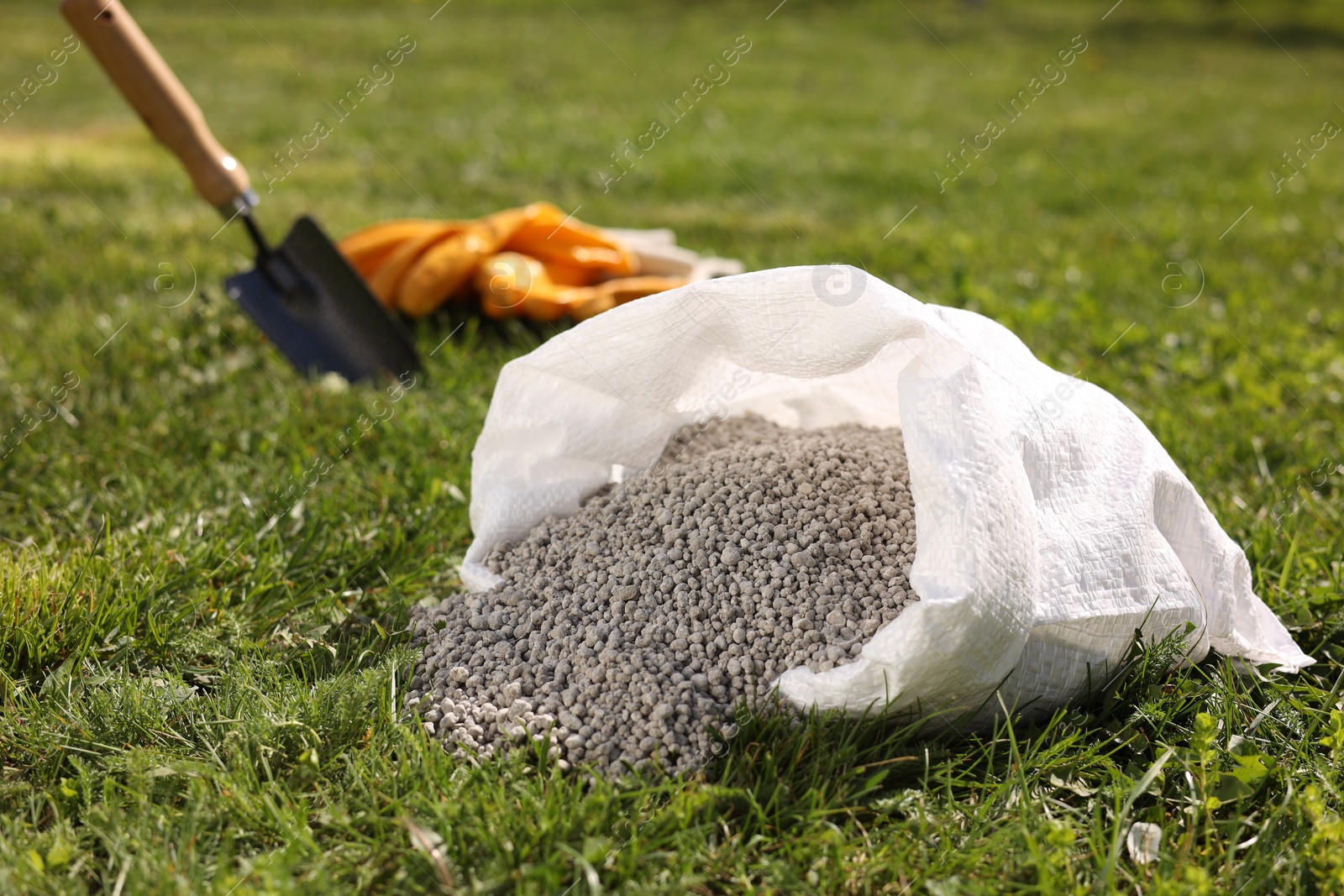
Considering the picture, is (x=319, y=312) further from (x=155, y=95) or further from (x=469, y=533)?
(x=469, y=533)

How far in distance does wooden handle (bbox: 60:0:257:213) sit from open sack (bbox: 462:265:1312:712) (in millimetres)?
1725

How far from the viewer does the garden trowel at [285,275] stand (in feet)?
9.78

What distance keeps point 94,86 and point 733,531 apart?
8.54 m

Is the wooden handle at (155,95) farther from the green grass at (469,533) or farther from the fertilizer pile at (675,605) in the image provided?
the fertilizer pile at (675,605)

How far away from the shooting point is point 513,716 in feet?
5.16

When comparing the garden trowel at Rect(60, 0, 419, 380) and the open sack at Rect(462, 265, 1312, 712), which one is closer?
the open sack at Rect(462, 265, 1312, 712)

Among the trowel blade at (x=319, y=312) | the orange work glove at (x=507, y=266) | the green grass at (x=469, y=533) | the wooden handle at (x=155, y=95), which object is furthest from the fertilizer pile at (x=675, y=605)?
the wooden handle at (x=155, y=95)

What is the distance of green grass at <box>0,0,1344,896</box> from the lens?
138 cm

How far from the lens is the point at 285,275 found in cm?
321

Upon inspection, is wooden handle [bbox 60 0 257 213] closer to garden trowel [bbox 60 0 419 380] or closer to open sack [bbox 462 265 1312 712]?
garden trowel [bbox 60 0 419 380]

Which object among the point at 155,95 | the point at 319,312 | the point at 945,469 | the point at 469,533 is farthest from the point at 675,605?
the point at 155,95

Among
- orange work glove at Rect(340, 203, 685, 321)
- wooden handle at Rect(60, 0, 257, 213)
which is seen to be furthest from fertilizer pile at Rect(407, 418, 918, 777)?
wooden handle at Rect(60, 0, 257, 213)

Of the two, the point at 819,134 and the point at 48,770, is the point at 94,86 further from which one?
the point at 48,770

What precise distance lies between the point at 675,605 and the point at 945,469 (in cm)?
52
